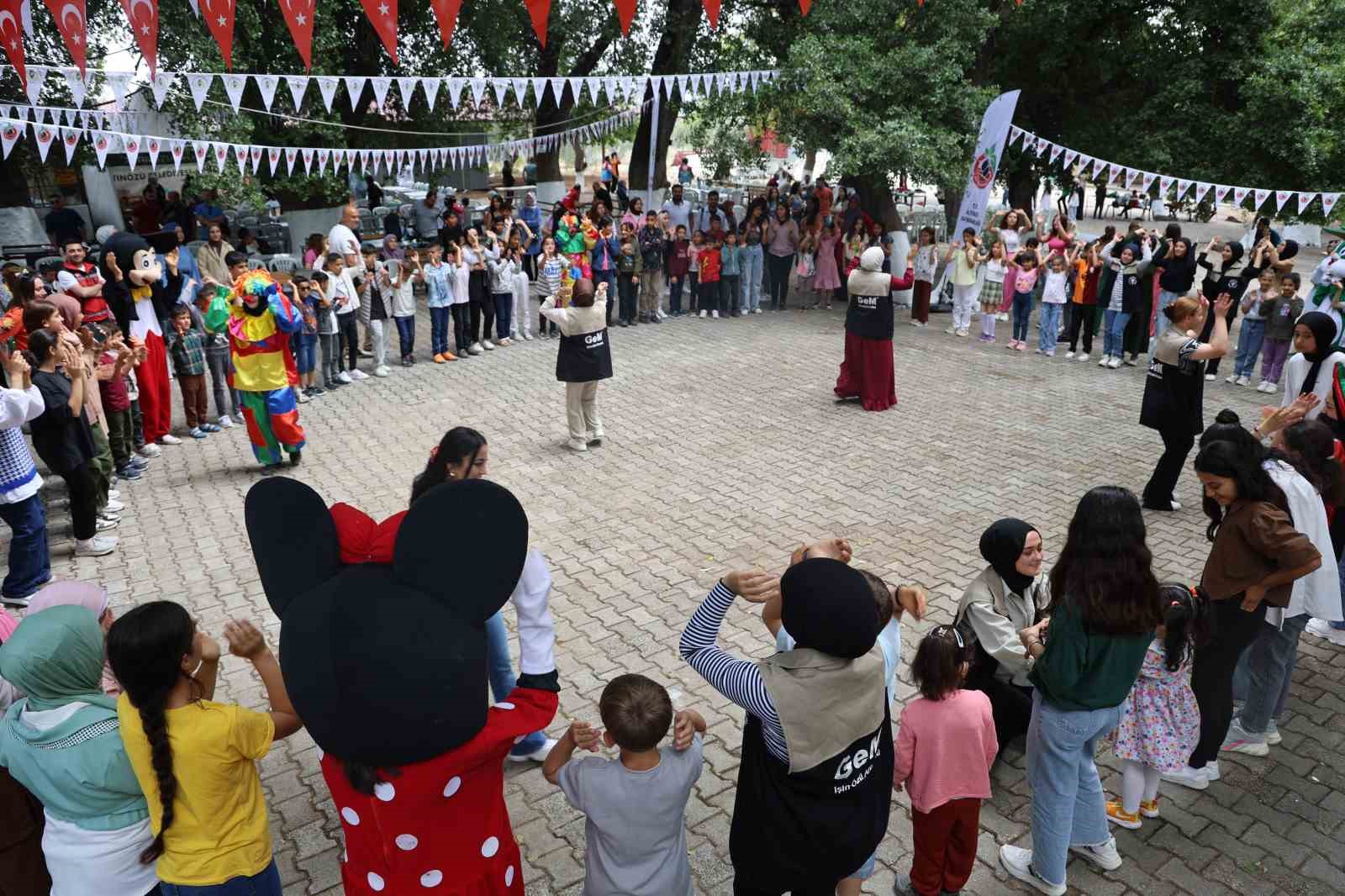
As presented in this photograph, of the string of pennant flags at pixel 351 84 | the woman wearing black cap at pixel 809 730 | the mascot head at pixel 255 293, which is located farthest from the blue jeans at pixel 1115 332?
the woman wearing black cap at pixel 809 730

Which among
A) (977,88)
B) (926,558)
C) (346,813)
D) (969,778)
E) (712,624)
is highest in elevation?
(977,88)

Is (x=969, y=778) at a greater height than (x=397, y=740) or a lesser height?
lesser

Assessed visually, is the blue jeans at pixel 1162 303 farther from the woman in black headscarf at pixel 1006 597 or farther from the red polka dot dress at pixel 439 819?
the red polka dot dress at pixel 439 819

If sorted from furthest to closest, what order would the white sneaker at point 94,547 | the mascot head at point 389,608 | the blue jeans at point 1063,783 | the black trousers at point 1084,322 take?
1. the black trousers at point 1084,322
2. the white sneaker at point 94,547
3. the blue jeans at point 1063,783
4. the mascot head at point 389,608

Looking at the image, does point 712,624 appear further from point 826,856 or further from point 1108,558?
point 1108,558

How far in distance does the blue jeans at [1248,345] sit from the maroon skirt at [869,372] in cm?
451

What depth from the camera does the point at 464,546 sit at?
7.73 ft

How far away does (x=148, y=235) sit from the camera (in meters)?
16.9

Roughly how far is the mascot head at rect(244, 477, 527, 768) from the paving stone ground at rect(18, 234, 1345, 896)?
6.06 ft

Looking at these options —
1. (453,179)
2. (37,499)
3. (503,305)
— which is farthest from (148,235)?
(453,179)

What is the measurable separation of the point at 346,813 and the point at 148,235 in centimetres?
1771

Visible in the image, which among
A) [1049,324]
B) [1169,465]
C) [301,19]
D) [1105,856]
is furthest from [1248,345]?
[301,19]

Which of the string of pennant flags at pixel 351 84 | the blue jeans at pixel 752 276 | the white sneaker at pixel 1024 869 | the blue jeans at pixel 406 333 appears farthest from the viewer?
the blue jeans at pixel 752 276

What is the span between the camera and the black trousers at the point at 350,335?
10930mm
